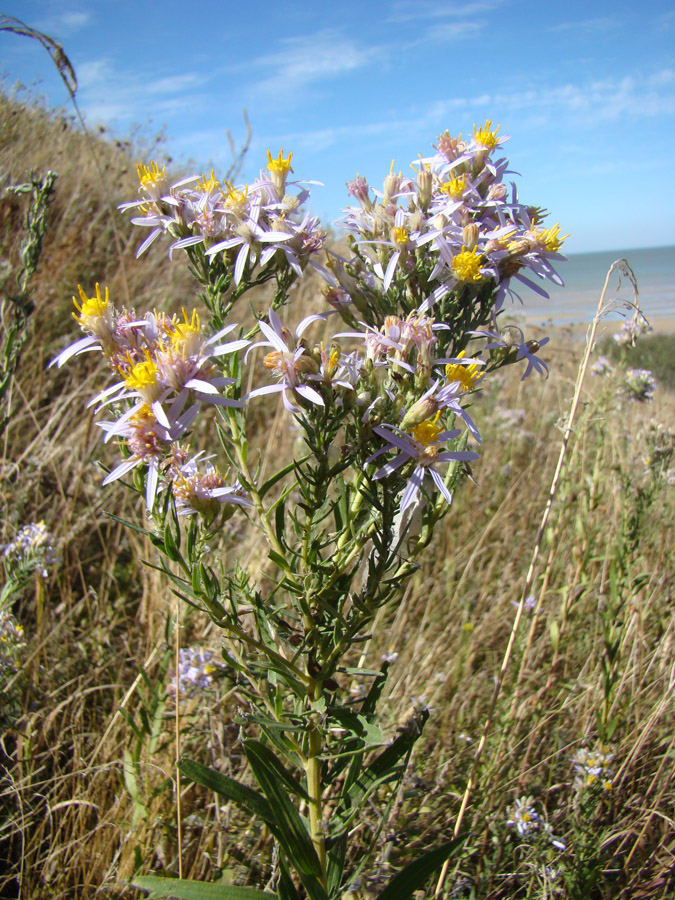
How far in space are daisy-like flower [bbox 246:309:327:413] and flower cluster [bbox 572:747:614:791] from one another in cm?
147

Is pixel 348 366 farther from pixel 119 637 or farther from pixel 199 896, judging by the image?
pixel 119 637

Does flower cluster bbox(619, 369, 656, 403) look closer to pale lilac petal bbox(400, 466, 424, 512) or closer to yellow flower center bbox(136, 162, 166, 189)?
pale lilac petal bbox(400, 466, 424, 512)

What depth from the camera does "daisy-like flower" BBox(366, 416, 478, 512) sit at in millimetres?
1028

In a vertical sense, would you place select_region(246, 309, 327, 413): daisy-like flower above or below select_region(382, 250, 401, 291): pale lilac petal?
below

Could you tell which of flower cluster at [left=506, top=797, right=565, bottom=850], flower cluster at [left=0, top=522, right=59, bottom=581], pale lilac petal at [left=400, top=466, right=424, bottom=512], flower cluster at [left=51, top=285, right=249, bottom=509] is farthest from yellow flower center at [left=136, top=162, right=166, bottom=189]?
flower cluster at [left=506, top=797, right=565, bottom=850]

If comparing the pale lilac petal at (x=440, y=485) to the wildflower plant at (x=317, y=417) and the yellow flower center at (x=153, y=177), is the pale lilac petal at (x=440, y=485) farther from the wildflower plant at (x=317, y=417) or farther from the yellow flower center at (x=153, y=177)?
the yellow flower center at (x=153, y=177)

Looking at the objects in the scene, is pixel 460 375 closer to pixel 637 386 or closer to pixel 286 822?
pixel 286 822

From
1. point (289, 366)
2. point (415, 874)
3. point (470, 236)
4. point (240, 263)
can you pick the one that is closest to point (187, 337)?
point (289, 366)

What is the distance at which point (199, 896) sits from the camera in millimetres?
1040

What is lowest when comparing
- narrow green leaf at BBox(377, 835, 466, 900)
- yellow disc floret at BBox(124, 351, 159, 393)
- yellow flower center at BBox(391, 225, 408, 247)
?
narrow green leaf at BBox(377, 835, 466, 900)

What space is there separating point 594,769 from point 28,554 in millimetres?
1917

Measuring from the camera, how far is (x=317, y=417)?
3.59 feet

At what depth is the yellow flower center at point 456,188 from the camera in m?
1.32

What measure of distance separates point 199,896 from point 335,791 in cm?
85
